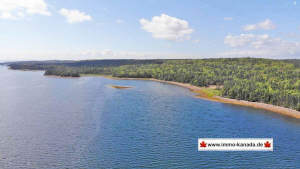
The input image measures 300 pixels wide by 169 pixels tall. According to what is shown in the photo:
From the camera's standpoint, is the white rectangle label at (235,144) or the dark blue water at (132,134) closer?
the dark blue water at (132,134)

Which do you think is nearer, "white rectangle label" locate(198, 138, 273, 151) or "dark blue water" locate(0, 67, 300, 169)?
"dark blue water" locate(0, 67, 300, 169)

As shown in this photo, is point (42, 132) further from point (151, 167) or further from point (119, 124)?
point (151, 167)

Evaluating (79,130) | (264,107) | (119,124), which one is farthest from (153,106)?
(264,107)

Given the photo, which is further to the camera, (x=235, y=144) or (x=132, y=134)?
(x=132, y=134)

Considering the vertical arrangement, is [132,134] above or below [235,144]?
above
